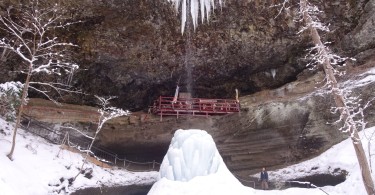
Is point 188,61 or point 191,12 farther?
point 188,61

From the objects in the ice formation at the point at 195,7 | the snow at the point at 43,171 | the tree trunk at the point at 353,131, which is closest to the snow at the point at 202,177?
the tree trunk at the point at 353,131

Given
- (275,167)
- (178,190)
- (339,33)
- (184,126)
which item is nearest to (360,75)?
(339,33)

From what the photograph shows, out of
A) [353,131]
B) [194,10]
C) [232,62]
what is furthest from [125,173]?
[353,131]

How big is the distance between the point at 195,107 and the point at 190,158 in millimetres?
5790

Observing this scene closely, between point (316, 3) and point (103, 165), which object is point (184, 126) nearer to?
point (103, 165)

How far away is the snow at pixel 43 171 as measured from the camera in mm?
12289

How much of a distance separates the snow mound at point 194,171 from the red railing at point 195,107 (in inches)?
185

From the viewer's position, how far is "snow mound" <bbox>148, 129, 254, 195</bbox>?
38.9ft

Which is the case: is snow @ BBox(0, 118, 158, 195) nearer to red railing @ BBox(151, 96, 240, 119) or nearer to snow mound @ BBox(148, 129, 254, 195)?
red railing @ BBox(151, 96, 240, 119)

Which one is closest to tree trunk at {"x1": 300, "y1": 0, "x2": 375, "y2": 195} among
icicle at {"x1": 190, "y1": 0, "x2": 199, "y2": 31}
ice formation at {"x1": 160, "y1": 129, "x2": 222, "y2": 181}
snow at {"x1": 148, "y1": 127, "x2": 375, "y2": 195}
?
snow at {"x1": 148, "y1": 127, "x2": 375, "y2": 195}

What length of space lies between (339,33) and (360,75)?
233cm

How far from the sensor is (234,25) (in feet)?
57.3

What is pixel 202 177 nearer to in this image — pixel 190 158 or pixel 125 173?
pixel 190 158

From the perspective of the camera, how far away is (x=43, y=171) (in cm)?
1382
